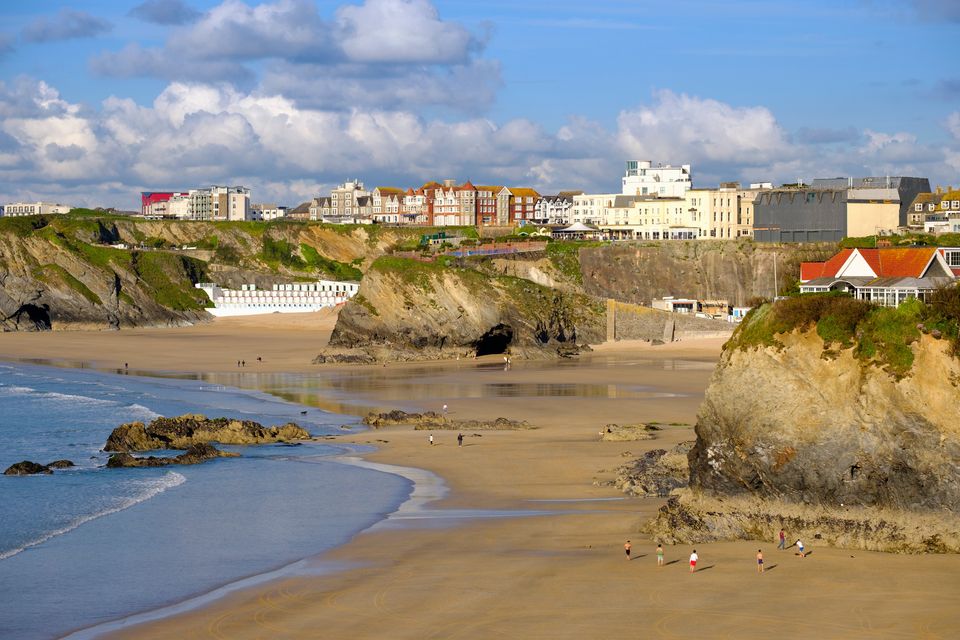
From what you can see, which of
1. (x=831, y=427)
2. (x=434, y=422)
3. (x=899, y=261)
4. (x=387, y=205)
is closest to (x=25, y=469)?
(x=434, y=422)

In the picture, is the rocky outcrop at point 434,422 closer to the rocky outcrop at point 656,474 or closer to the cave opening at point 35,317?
the rocky outcrop at point 656,474

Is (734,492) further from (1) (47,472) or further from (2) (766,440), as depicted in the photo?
(1) (47,472)

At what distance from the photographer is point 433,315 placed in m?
78.2

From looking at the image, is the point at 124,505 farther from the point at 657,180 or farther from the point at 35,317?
the point at 657,180

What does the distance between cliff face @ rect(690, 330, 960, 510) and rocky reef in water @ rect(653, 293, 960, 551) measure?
24mm

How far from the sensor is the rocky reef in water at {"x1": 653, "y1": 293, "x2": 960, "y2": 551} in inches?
1026

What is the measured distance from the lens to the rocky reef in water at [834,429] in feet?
85.5

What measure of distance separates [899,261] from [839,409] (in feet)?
50.7

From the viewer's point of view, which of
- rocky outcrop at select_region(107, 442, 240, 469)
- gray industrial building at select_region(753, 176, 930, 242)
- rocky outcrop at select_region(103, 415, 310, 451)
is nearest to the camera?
rocky outcrop at select_region(107, 442, 240, 469)

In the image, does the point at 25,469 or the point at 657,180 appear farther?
the point at 657,180

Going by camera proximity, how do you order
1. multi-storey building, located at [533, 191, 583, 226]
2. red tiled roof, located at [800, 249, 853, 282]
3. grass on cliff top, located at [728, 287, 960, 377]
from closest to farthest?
grass on cliff top, located at [728, 287, 960, 377]
red tiled roof, located at [800, 249, 853, 282]
multi-storey building, located at [533, 191, 583, 226]

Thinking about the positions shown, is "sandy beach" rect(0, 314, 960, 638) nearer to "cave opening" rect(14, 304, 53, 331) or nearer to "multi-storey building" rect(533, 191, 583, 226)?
"cave opening" rect(14, 304, 53, 331)

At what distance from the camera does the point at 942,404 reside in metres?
26.1

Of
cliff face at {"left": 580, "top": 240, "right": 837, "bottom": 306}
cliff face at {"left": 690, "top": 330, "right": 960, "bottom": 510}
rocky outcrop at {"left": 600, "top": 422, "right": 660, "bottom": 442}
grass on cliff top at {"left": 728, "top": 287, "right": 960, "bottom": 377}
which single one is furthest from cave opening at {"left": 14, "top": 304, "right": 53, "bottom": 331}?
grass on cliff top at {"left": 728, "top": 287, "right": 960, "bottom": 377}
